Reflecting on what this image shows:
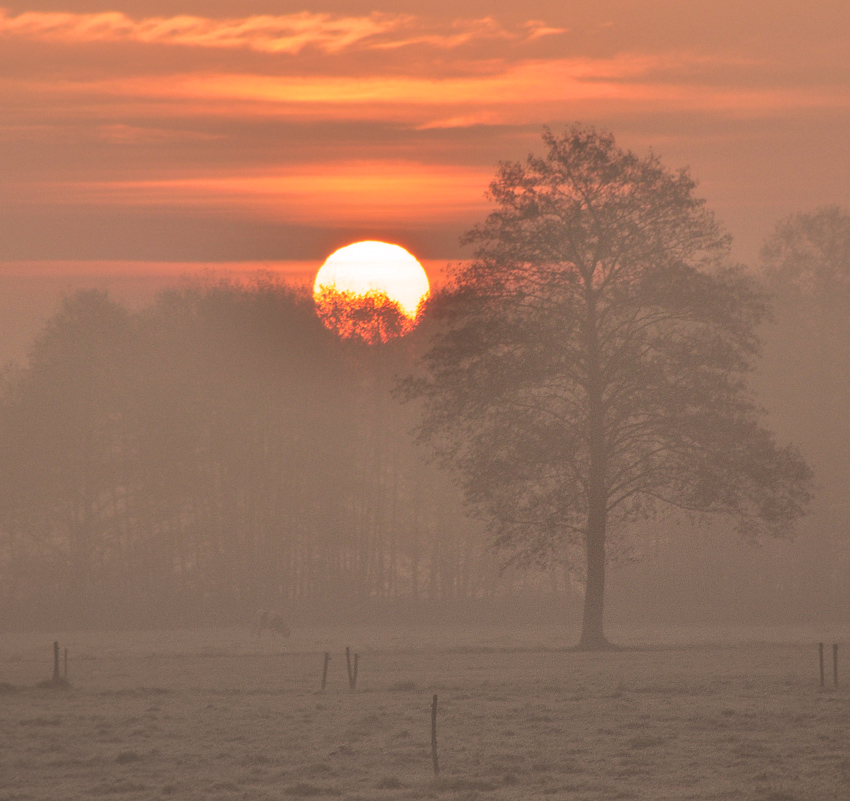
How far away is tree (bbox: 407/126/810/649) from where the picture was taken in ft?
125

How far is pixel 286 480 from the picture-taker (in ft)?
202

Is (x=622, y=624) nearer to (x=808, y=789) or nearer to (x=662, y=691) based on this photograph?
(x=662, y=691)

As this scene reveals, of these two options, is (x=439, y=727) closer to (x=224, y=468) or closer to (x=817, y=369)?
(x=817, y=369)

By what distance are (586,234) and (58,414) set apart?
2925cm

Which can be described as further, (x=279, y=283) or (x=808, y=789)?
(x=279, y=283)

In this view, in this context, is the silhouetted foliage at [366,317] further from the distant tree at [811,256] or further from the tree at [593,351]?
the tree at [593,351]

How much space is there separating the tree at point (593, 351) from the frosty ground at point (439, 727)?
15.3ft

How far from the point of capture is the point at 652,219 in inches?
1518

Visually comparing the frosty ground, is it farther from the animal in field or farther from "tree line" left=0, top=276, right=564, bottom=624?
"tree line" left=0, top=276, right=564, bottom=624

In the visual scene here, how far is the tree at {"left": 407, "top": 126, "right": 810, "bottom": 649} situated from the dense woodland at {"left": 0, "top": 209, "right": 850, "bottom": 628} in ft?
53.6

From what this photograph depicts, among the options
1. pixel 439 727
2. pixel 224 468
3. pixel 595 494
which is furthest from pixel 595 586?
pixel 224 468

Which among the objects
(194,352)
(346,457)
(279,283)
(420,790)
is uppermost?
(279,283)

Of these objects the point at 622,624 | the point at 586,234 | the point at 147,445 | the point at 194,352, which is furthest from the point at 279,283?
the point at 586,234

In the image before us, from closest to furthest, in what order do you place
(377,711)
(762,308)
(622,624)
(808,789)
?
(808,789) < (377,711) < (762,308) < (622,624)
